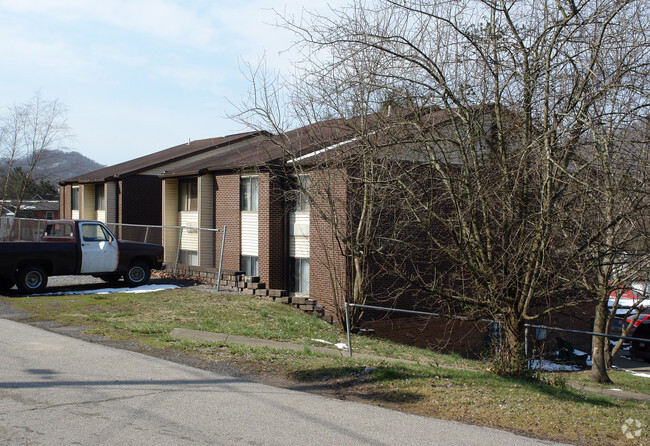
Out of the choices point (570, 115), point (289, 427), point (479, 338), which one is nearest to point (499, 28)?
point (570, 115)

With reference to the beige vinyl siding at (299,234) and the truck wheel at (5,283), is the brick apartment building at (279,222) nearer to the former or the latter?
the beige vinyl siding at (299,234)

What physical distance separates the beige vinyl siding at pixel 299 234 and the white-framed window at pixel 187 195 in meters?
6.53

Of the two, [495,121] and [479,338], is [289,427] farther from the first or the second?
[479,338]

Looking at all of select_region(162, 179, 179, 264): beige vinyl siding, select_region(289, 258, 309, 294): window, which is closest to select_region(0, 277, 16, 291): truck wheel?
select_region(289, 258, 309, 294): window

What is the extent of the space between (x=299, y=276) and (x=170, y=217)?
8637 millimetres

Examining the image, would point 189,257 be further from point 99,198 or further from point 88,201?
point 88,201

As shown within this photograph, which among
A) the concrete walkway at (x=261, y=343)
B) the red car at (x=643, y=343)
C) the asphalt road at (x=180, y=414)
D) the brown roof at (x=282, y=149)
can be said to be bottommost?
the red car at (x=643, y=343)

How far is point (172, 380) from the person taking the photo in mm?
7711

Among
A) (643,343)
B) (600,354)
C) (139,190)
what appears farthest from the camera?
(139,190)

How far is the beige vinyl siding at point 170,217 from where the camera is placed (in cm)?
2720

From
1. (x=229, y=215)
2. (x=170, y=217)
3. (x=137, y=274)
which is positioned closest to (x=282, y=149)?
(x=229, y=215)

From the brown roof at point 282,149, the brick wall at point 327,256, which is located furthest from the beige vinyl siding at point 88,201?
the brick wall at point 327,256

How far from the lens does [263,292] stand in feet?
64.6

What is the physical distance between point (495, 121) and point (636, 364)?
1812cm
